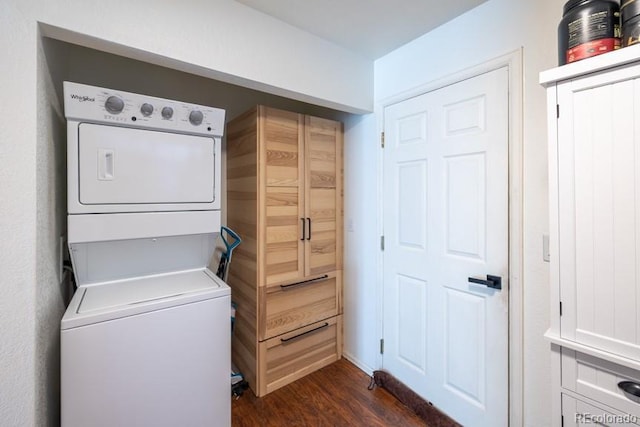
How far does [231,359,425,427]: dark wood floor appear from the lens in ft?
5.54

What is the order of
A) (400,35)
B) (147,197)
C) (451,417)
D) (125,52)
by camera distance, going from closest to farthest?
(125,52) < (147,197) < (451,417) < (400,35)

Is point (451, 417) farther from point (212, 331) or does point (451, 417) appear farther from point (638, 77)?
point (638, 77)

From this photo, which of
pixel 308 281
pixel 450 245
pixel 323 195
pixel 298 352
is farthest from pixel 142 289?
pixel 450 245

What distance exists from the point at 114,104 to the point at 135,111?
Result: 0.27 ft

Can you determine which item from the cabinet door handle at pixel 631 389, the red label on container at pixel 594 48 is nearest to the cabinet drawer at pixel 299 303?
the cabinet door handle at pixel 631 389

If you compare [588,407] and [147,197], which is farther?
[147,197]

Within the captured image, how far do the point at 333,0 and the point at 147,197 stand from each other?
1.39 m

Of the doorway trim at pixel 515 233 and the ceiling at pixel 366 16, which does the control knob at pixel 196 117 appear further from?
the doorway trim at pixel 515 233

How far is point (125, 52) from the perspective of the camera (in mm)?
1240

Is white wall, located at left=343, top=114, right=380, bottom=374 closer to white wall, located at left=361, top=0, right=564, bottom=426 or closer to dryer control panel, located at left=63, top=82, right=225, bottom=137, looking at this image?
white wall, located at left=361, top=0, right=564, bottom=426

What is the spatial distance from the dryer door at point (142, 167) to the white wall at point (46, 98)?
143 millimetres

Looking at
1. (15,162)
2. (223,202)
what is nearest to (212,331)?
(15,162)

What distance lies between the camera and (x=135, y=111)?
131 centimetres

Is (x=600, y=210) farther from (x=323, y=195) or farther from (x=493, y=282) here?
(x=323, y=195)
